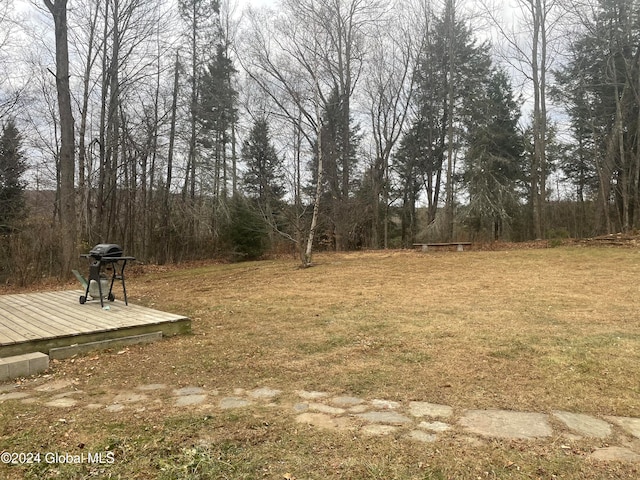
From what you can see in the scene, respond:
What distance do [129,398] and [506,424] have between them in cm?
238

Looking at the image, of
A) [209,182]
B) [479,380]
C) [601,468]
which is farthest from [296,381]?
[209,182]

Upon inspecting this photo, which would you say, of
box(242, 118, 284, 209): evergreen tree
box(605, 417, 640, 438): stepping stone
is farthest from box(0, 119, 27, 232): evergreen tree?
box(605, 417, 640, 438): stepping stone

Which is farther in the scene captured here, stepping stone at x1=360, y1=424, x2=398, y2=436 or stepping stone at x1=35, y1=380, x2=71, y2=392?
stepping stone at x1=35, y1=380, x2=71, y2=392

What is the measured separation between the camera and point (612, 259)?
33.8 feet

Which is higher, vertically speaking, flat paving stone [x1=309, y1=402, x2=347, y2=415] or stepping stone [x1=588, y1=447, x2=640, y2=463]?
stepping stone [x1=588, y1=447, x2=640, y2=463]

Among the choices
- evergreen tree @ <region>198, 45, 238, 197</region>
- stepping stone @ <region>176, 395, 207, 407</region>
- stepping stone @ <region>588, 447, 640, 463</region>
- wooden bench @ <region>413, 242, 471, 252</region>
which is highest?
evergreen tree @ <region>198, 45, 238, 197</region>

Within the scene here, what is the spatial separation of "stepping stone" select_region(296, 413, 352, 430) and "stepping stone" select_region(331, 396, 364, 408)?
0.20 m

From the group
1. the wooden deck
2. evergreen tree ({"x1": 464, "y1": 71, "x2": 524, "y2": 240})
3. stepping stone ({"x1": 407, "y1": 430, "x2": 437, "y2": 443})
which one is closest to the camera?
stepping stone ({"x1": 407, "y1": 430, "x2": 437, "y2": 443})

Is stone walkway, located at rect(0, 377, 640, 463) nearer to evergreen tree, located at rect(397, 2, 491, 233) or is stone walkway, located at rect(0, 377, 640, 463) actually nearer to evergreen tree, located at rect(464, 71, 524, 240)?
evergreen tree, located at rect(464, 71, 524, 240)

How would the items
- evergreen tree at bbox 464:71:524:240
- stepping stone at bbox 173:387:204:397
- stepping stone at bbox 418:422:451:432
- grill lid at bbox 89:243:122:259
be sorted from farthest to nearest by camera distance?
1. evergreen tree at bbox 464:71:524:240
2. grill lid at bbox 89:243:122:259
3. stepping stone at bbox 173:387:204:397
4. stepping stone at bbox 418:422:451:432

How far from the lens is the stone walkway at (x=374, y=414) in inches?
88.7

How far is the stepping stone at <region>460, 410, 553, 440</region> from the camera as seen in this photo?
7.45ft

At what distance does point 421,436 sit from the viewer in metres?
2.26

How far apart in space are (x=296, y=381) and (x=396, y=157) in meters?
22.4
